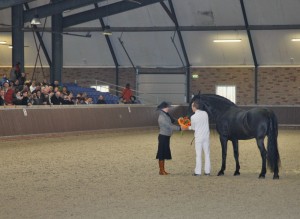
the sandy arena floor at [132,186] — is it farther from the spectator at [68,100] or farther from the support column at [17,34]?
the support column at [17,34]

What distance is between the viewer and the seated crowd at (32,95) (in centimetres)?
2678

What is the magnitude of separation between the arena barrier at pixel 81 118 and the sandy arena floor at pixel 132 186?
2.79 metres

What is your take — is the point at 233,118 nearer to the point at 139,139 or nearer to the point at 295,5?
the point at 139,139

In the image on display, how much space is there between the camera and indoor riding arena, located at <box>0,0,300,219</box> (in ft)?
39.7

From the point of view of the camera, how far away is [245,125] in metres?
15.6

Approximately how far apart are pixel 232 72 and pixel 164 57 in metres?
4.23

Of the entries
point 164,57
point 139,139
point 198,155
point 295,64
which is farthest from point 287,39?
point 198,155

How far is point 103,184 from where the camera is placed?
14.0 metres

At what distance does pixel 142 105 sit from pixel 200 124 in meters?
21.1

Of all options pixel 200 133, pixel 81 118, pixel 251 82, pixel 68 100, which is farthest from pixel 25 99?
pixel 251 82

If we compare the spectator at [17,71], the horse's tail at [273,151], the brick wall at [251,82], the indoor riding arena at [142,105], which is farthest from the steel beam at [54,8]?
the horse's tail at [273,151]

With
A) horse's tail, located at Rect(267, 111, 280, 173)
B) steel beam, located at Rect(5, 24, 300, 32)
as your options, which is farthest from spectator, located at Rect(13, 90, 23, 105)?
horse's tail, located at Rect(267, 111, 280, 173)

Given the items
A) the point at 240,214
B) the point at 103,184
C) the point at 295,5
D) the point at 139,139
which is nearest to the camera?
the point at 240,214

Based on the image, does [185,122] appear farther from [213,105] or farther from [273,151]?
[273,151]
